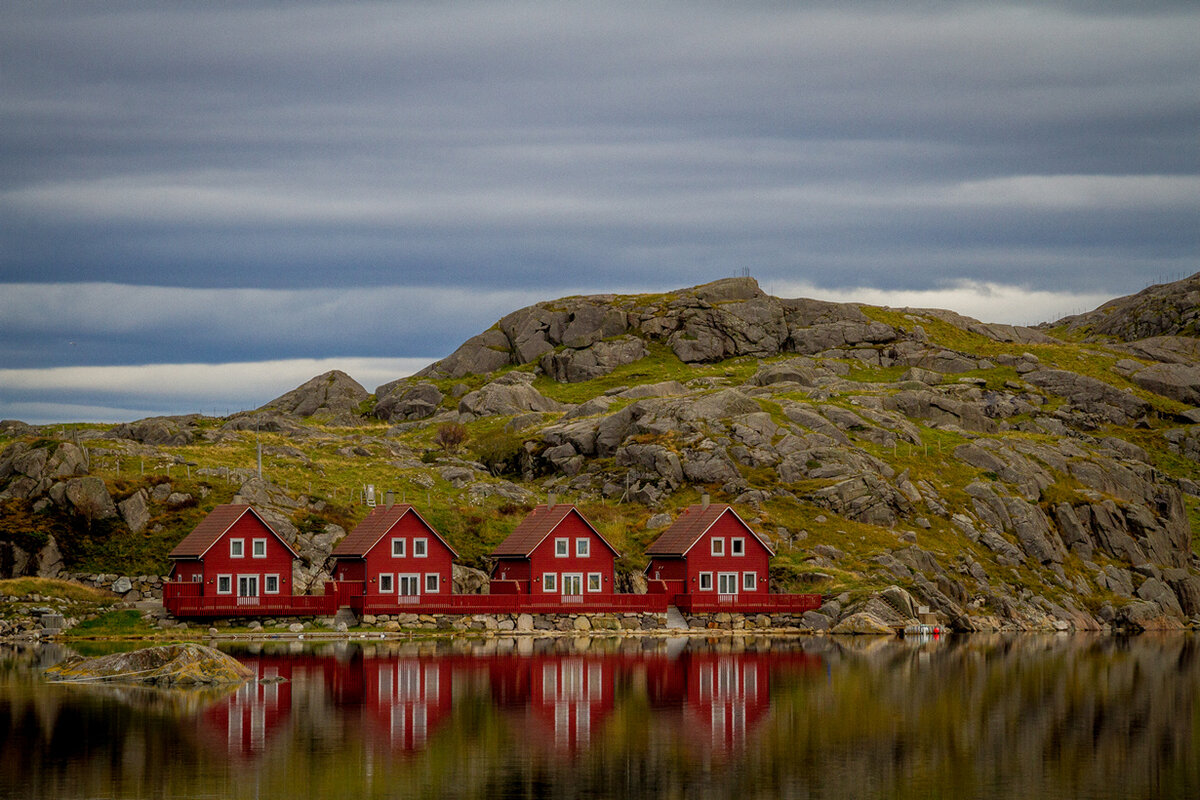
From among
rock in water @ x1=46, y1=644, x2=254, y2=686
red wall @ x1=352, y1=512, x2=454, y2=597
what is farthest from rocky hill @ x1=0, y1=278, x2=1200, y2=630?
rock in water @ x1=46, y1=644, x2=254, y2=686

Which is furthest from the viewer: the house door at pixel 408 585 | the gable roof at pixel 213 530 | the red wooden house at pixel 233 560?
the house door at pixel 408 585

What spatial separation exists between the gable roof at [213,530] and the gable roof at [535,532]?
14877 millimetres

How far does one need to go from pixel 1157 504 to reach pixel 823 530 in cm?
4016

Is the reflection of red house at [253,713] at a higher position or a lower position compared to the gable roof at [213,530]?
lower

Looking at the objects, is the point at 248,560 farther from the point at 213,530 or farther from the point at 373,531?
the point at 373,531

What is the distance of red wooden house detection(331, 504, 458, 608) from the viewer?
8938 cm

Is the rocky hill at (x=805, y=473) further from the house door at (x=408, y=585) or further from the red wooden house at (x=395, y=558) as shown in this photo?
the house door at (x=408, y=585)

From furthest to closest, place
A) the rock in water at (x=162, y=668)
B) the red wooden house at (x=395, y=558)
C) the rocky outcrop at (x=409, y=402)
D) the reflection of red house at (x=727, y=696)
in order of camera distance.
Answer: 1. the rocky outcrop at (x=409, y=402)
2. the red wooden house at (x=395, y=558)
3. the rock in water at (x=162, y=668)
4. the reflection of red house at (x=727, y=696)

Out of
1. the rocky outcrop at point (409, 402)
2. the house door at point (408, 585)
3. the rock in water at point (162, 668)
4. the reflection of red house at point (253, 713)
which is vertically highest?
the rocky outcrop at point (409, 402)

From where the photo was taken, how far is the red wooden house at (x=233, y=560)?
85.8 m

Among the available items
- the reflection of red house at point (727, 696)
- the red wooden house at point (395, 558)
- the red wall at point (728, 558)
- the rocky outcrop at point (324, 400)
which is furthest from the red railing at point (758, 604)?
the rocky outcrop at point (324, 400)

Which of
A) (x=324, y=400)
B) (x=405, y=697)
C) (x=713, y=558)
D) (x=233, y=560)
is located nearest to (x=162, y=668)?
(x=405, y=697)

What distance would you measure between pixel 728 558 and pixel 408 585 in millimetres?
23040

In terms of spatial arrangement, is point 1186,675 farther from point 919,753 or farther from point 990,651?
point 919,753
